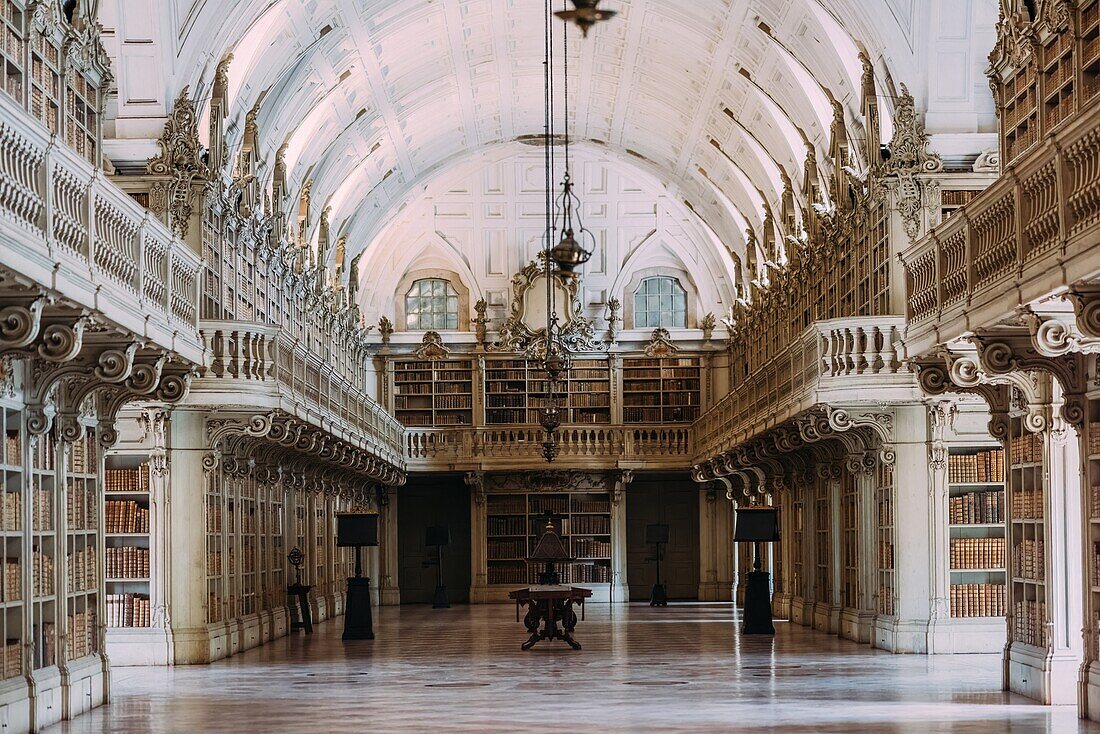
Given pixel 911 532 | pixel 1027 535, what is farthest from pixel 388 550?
pixel 1027 535

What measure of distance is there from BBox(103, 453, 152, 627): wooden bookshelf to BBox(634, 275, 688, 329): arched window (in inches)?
702

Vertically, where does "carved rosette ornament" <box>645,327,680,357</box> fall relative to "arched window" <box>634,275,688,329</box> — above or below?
below

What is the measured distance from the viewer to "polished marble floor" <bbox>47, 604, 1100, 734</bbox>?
11141 millimetres

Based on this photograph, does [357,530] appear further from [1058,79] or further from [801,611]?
[1058,79]

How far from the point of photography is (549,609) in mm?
19344

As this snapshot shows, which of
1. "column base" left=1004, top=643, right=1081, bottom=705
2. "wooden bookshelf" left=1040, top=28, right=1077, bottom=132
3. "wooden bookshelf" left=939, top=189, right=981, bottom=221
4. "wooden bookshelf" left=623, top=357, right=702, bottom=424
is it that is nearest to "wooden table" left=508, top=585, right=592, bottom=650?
"wooden bookshelf" left=939, top=189, right=981, bottom=221

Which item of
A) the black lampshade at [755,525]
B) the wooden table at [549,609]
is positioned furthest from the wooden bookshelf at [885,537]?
the wooden table at [549,609]

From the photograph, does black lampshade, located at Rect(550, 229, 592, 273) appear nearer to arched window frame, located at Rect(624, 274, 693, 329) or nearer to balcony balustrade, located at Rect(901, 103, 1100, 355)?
balcony balustrade, located at Rect(901, 103, 1100, 355)

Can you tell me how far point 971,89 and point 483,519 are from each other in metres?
17.4

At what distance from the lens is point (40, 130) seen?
30.4ft

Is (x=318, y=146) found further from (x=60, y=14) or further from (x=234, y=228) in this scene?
(x=60, y=14)

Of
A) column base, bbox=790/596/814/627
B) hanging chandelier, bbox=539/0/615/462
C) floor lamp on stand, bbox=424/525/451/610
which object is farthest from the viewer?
floor lamp on stand, bbox=424/525/451/610

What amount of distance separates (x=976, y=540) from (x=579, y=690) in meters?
6.19

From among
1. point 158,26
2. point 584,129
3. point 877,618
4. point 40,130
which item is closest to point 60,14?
point 40,130
